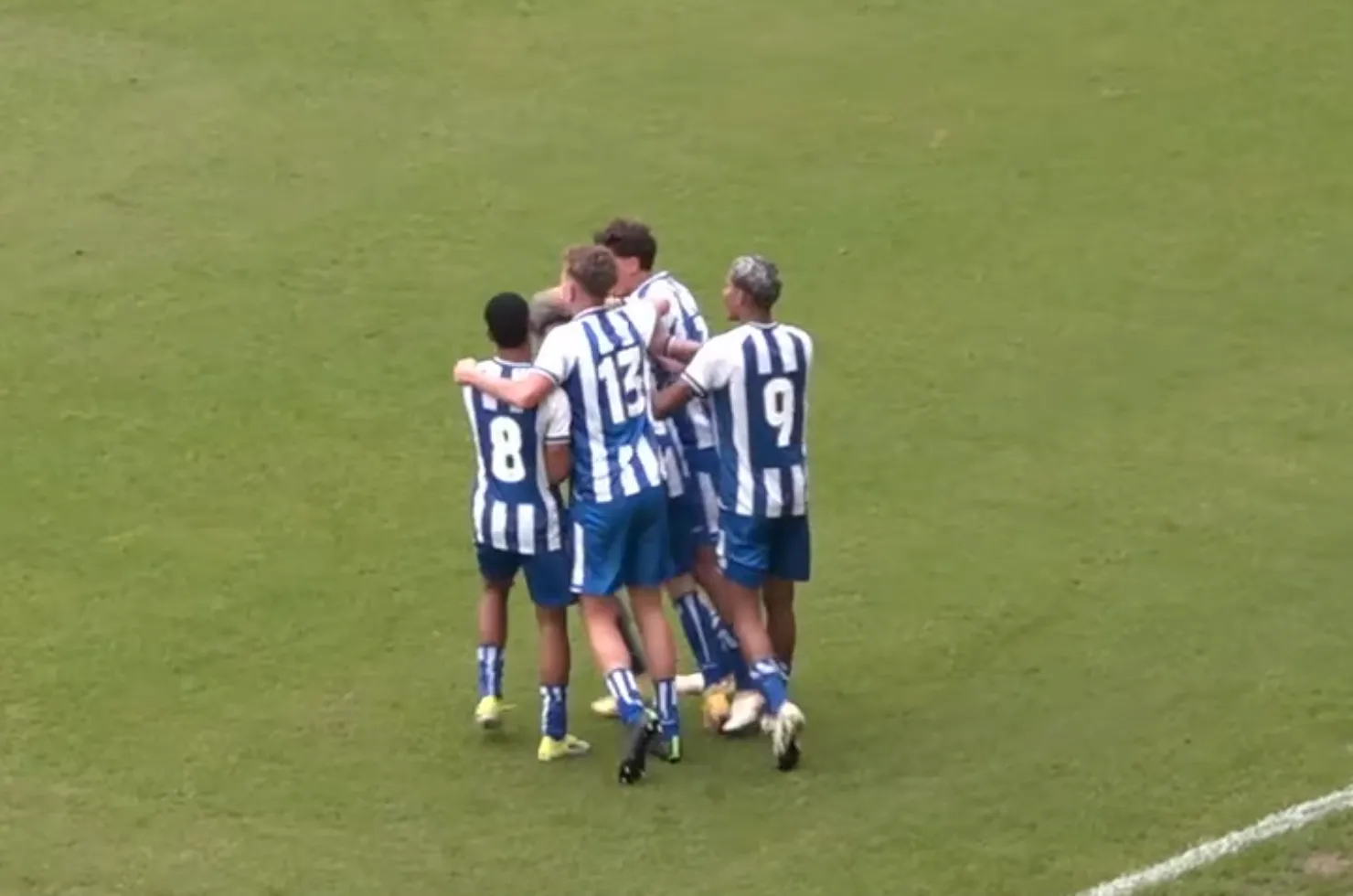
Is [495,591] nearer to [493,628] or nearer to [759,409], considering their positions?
[493,628]

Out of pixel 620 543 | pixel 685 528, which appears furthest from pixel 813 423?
pixel 620 543

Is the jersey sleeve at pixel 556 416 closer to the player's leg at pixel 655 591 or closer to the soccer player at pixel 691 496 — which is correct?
the player's leg at pixel 655 591

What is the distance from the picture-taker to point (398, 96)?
16.9 meters

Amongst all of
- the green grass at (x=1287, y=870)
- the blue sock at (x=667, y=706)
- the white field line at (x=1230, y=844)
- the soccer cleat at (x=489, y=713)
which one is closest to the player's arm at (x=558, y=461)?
the blue sock at (x=667, y=706)

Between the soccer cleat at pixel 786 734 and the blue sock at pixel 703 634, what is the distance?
1.80 feet

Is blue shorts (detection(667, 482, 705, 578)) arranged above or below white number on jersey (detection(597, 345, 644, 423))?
below

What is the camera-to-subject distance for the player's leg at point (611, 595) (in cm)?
885

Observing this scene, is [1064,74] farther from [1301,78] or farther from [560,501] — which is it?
[560,501]

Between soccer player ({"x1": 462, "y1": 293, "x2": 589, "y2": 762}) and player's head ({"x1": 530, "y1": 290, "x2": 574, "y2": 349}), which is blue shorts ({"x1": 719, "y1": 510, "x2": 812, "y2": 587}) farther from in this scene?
player's head ({"x1": 530, "y1": 290, "x2": 574, "y2": 349})

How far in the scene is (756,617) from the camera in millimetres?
9180

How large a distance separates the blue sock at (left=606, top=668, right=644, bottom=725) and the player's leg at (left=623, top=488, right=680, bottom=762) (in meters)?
0.11

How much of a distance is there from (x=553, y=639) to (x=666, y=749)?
23.4 inches

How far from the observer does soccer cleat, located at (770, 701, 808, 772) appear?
29.2 ft

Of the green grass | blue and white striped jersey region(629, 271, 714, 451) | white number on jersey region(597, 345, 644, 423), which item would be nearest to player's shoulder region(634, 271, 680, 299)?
blue and white striped jersey region(629, 271, 714, 451)
